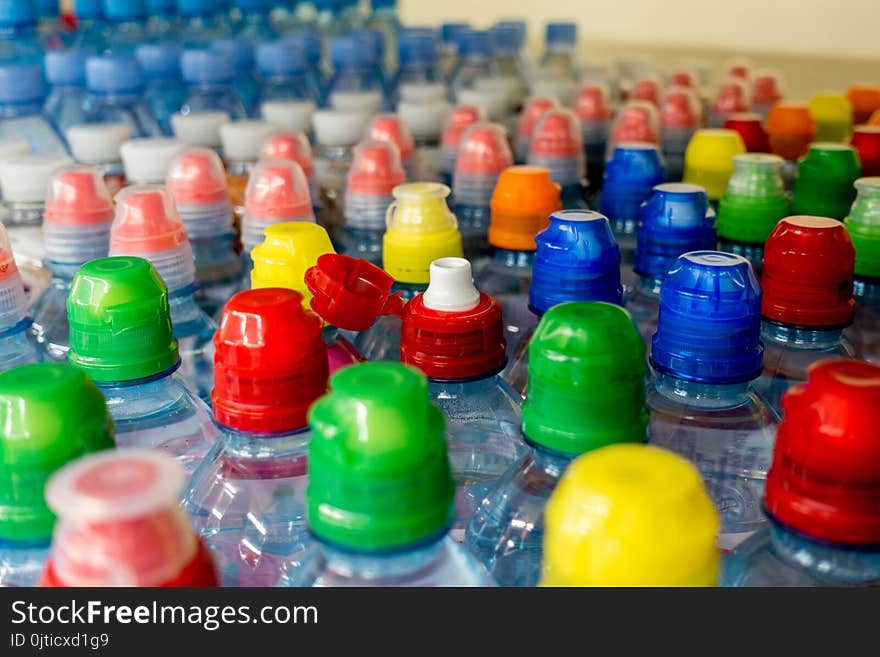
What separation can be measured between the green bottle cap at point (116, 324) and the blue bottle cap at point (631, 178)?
23.7 inches

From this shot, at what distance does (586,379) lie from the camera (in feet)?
1.85

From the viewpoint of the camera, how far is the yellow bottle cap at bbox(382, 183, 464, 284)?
35.4 inches

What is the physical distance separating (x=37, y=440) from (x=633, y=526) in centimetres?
33

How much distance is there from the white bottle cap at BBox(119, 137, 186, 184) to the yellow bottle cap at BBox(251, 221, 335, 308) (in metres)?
0.43

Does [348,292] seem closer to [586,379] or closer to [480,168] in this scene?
[586,379]

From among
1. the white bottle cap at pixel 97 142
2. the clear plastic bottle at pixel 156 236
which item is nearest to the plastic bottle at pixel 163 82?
the white bottle cap at pixel 97 142

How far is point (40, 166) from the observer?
1.11 m

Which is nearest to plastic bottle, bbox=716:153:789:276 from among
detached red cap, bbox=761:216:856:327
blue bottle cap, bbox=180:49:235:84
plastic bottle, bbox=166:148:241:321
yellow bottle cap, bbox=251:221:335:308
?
detached red cap, bbox=761:216:856:327

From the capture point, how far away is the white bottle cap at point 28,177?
1.11 meters

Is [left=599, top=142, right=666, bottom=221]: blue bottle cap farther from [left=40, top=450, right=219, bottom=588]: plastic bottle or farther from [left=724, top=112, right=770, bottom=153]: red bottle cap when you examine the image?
[left=40, top=450, right=219, bottom=588]: plastic bottle

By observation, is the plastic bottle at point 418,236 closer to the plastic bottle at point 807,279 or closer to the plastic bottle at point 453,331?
the plastic bottle at point 453,331

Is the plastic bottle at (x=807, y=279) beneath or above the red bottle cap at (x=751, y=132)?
beneath

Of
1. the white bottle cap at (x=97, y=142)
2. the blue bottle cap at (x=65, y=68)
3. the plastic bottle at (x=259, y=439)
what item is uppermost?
the blue bottle cap at (x=65, y=68)
